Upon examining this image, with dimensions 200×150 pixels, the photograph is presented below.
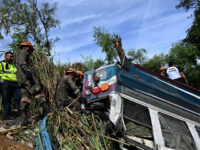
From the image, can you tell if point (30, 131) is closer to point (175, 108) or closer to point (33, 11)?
point (175, 108)

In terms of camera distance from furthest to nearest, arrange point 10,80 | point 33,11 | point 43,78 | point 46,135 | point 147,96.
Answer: point 33,11 → point 43,78 → point 10,80 → point 147,96 → point 46,135

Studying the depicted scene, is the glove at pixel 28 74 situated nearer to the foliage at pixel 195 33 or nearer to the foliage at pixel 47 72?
the foliage at pixel 47 72

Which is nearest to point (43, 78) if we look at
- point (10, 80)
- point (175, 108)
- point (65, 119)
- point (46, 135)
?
point (10, 80)

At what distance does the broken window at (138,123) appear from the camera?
267 cm

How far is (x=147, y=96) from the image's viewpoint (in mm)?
3320

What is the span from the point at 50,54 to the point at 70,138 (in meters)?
3.36

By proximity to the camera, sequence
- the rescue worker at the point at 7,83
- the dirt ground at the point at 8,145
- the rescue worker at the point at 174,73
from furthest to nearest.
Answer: the rescue worker at the point at 174,73 < the rescue worker at the point at 7,83 < the dirt ground at the point at 8,145

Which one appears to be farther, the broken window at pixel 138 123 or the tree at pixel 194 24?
the tree at pixel 194 24

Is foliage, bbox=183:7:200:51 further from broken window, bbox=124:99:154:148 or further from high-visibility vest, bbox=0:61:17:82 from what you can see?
high-visibility vest, bbox=0:61:17:82

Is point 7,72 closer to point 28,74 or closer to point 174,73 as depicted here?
point 28,74

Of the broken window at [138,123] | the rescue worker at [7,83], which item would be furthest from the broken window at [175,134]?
the rescue worker at [7,83]

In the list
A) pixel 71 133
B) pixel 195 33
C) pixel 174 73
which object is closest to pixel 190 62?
pixel 195 33

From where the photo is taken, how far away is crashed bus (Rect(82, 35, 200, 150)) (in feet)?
8.95

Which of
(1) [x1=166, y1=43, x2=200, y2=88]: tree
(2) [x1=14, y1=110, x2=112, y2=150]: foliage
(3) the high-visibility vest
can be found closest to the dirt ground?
(2) [x1=14, y1=110, x2=112, y2=150]: foliage
